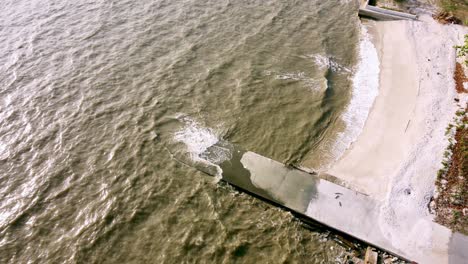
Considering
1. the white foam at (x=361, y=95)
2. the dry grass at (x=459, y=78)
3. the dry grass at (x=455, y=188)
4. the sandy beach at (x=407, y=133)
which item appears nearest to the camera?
the dry grass at (x=455, y=188)

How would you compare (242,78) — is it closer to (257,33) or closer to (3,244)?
(257,33)

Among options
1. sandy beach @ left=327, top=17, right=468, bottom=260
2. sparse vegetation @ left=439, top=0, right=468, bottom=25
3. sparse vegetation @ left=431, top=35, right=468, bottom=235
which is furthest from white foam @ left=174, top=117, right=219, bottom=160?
sparse vegetation @ left=439, top=0, right=468, bottom=25

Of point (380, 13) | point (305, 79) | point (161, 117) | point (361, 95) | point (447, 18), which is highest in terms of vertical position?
point (380, 13)

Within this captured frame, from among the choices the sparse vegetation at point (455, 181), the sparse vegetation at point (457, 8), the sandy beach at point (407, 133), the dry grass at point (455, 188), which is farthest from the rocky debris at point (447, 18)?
the dry grass at point (455, 188)

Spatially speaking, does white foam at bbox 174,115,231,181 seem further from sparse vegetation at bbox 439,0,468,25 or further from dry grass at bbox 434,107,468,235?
sparse vegetation at bbox 439,0,468,25

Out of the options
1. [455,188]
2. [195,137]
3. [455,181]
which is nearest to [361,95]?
[455,181]

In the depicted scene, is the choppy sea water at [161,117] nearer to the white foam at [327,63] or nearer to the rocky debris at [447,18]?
the white foam at [327,63]

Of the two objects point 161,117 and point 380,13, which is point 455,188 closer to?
point 161,117
